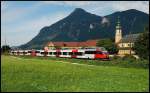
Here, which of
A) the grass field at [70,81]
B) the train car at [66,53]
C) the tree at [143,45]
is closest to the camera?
the grass field at [70,81]

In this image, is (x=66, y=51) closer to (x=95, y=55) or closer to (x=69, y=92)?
(x=95, y=55)

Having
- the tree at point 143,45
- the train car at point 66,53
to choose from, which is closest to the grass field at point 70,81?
the tree at point 143,45

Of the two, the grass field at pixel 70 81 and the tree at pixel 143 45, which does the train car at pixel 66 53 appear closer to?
the tree at pixel 143 45

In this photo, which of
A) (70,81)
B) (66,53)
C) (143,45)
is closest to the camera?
(70,81)

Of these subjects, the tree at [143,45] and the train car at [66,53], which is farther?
the train car at [66,53]

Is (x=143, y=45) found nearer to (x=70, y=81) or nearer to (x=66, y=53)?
(x=66, y=53)

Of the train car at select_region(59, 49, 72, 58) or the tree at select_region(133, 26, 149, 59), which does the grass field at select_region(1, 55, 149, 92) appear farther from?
the train car at select_region(59, 49, 72, 58)

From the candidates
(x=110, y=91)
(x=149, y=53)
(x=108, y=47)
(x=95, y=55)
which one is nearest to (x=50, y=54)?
(x=95, y=55)

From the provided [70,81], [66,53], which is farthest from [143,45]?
[70,81]

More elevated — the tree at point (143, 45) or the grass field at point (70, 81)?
the tree at point (143, 45)

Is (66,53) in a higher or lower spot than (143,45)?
lower

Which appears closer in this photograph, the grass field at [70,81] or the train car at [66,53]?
the grass field at [70,81]

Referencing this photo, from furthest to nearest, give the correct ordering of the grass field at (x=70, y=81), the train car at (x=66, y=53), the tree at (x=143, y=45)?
the train car at (x=66, y=53)
the tree at (x=143, y=45)
the grass field at (x=70, y=81)

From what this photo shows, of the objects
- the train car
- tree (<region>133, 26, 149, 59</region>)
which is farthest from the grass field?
the train car
